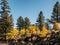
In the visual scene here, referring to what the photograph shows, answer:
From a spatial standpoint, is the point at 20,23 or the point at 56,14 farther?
the point at 20,23

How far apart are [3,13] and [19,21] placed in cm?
3465

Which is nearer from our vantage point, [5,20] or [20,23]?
[5,20]

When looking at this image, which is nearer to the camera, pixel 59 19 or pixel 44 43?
pixel 44 43

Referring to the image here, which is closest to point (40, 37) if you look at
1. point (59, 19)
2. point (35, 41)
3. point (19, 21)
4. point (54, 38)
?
point (35, 41)

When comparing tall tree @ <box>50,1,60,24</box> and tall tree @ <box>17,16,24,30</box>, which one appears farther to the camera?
tall tree @ <box>17,16,24,30</box>

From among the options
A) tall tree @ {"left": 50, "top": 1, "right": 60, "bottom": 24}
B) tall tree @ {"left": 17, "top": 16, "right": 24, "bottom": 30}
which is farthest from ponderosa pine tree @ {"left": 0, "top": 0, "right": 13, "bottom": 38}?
tall tree @ {"left": 17, "top": 16, "right": 24, "bottom": 30}

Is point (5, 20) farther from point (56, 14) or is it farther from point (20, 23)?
point (20, 23)

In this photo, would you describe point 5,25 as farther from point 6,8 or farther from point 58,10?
point 58,10

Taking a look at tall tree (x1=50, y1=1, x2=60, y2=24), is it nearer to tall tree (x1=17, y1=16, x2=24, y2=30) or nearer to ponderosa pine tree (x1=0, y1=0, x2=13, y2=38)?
ponderosa pine tree (x1=0, y1=0, x2=13, y2=38)

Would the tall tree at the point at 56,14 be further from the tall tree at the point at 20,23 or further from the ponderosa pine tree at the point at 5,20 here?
the tall tree at the point at 20,23

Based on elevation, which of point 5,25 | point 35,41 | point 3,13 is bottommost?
point 35,41

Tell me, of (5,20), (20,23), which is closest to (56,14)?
(5,20)

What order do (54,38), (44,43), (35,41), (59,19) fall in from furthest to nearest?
(59,19), (35,41), (44,43), (54,38)

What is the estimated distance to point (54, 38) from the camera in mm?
41469
